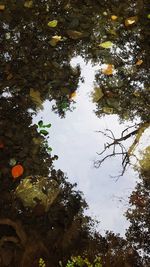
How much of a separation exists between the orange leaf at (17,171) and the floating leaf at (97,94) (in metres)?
3.74

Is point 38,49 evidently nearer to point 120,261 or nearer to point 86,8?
point 86,8

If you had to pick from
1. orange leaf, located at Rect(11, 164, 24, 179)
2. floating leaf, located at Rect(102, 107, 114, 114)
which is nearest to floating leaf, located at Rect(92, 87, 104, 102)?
floating leaf, located at Rect(102, 107, 114, 114)

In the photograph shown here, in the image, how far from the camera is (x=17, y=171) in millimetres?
8000

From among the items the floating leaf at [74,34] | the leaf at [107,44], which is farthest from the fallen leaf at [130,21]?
the floating leaf at [74,34]

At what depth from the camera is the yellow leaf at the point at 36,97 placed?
9532 mm

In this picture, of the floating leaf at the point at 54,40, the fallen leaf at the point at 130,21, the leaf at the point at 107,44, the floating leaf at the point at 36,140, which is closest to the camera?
the floating leaf at the point at 36,140

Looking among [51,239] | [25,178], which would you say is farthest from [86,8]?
[51,239]

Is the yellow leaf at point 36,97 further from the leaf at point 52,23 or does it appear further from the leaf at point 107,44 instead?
the leaf at point 107,44

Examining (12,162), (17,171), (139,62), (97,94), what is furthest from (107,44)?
(17,171)

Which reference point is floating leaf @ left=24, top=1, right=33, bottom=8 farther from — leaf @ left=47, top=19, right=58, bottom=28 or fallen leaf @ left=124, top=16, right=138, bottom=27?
fallen leaf @ left=124, top=16, right=138, bottom=27

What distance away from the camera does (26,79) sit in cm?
957

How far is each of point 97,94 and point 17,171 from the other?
3.95 m

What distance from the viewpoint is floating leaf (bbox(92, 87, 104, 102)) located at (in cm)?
1079

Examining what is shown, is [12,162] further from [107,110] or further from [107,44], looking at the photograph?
[107,44]
